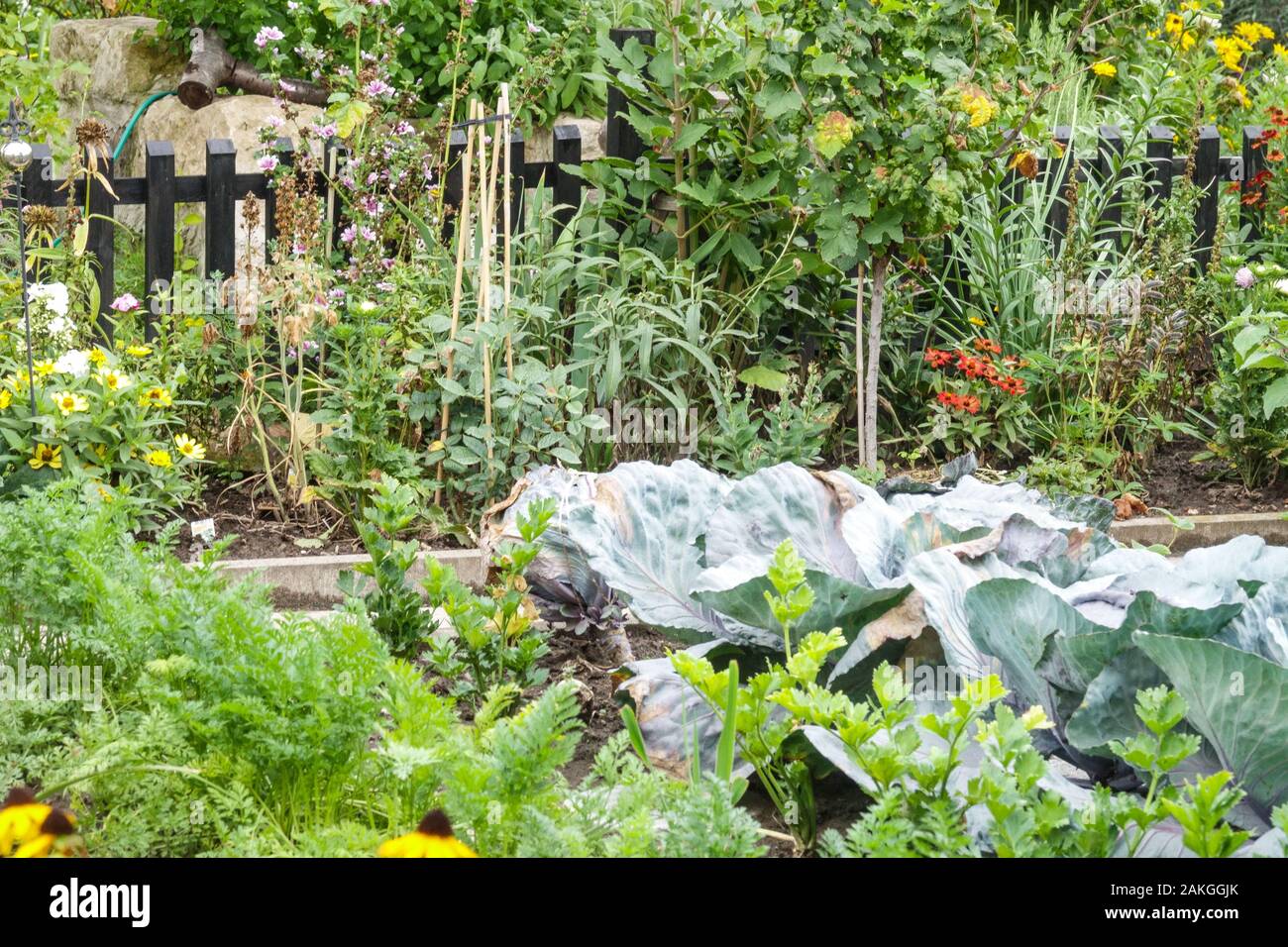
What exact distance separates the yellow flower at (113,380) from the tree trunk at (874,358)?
250cm

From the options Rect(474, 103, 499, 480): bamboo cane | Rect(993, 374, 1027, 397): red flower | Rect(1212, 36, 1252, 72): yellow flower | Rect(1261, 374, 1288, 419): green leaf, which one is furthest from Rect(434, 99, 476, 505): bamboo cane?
Rect(1212, 36, 1252, 72): yellow flower

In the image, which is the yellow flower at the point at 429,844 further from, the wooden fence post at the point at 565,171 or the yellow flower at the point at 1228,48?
the yellow flower at the point at 1228,48

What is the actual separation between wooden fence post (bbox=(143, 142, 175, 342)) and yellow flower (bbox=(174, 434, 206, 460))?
2.72 feet

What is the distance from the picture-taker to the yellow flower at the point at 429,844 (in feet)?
5.27

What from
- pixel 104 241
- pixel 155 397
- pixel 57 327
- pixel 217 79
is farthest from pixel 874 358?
pixel 217 79

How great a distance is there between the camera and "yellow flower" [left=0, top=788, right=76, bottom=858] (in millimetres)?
1726

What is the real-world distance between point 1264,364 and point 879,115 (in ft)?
5.35

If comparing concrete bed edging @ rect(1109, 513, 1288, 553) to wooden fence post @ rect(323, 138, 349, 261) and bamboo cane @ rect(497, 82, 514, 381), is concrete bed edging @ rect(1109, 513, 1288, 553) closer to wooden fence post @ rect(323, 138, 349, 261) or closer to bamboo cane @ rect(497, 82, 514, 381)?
bamboo cane @ rect(497, 82, 514, 381)

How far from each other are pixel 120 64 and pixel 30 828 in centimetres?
782

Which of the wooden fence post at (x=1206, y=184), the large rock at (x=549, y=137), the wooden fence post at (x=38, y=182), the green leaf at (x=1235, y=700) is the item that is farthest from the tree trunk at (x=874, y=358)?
the wooden fence post at (x=38, y=182)

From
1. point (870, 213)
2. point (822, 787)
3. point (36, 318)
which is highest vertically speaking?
point (870, 213)

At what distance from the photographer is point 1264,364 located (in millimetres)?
4922
